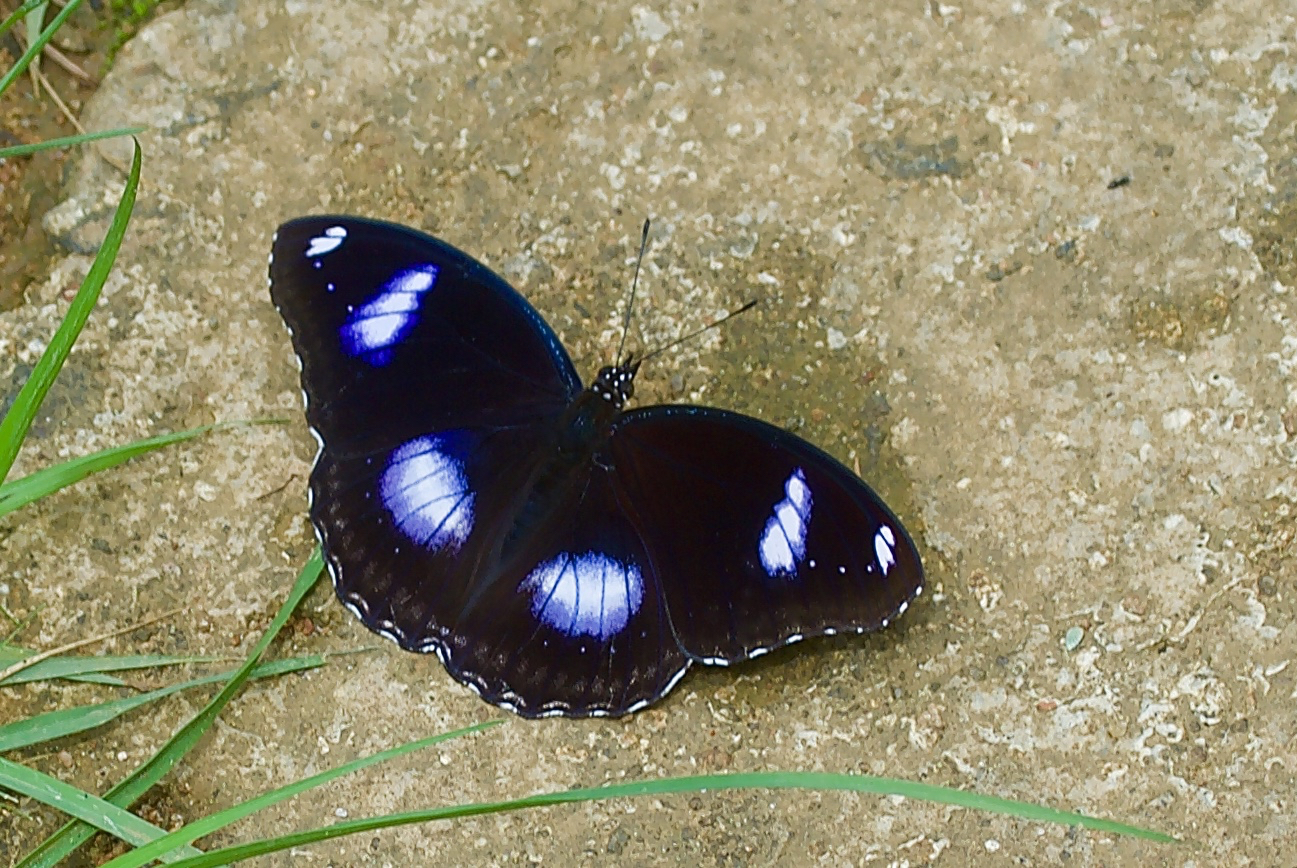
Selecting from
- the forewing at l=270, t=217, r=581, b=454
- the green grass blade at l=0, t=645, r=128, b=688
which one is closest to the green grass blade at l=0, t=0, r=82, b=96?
the forewing at l=270, t=217, r=581, b=454

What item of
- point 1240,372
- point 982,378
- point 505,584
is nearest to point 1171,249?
point 1240,372

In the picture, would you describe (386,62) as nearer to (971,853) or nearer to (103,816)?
(103,816)

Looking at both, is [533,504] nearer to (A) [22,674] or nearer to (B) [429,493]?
(B) [429,493]

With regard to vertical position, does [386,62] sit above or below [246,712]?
above

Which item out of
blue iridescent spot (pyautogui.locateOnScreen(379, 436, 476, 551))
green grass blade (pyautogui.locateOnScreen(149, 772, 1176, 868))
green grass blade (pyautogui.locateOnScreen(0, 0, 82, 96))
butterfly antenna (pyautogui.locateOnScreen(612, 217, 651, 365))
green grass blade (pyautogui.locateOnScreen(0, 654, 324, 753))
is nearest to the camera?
green grass blade (pyautogui.locateOnScreen(149, 772, 1176, 868))

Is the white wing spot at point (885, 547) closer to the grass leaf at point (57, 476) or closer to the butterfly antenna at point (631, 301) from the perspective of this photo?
the butterfly antenna at point (631, 301)

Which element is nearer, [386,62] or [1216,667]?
[1216,667]

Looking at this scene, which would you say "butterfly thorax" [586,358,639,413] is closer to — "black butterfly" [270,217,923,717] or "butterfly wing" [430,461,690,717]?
"black butterfly" [270,217,923,717]
